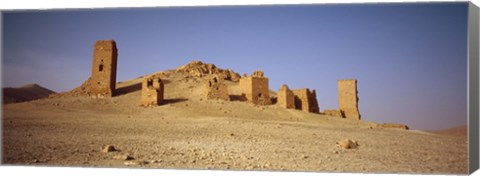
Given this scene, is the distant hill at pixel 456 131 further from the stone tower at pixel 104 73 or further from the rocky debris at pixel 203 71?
the rocky debris at pixel 203 71

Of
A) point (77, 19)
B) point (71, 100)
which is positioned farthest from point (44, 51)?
point (71, 100)

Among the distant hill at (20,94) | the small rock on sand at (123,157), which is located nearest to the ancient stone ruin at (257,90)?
the distant hill at (20,94)

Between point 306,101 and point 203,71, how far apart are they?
12.3m

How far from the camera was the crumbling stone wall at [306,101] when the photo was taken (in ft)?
58.7

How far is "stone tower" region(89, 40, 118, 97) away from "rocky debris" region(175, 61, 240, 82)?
345 inches

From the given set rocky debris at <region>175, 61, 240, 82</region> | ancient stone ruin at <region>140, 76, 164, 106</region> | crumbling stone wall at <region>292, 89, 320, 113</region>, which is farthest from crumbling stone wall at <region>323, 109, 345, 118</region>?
rocky debris at <region>175, 61, 240, 82</region>

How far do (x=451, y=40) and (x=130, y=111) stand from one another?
10305 millimetres

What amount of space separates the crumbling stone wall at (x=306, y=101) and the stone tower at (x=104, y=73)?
7748 mm

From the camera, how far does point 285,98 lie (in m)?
17.4

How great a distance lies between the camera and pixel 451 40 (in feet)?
27.5

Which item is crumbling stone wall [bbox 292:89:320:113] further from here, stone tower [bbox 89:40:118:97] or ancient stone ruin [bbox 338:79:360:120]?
stone tower [bbox 89:40:118:97]

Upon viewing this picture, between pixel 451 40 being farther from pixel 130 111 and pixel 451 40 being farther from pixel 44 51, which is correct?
pixel 130 111

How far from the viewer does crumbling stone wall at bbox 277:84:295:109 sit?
687 inches

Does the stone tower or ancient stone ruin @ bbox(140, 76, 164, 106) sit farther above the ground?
the stone tower
